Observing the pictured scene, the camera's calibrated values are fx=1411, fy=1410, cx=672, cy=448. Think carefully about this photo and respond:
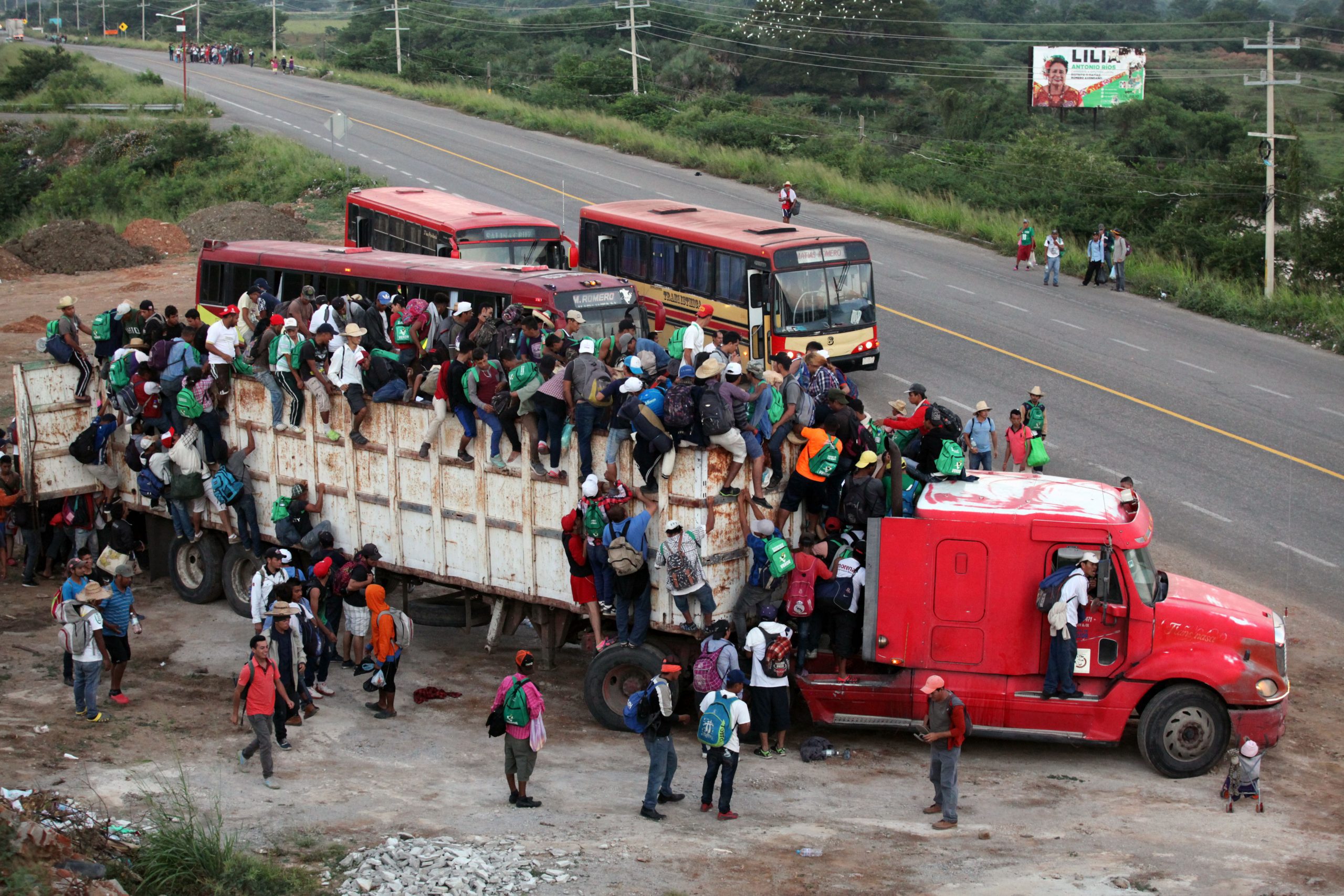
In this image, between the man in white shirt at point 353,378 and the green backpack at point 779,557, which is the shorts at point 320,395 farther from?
the green backpack at point 779,557

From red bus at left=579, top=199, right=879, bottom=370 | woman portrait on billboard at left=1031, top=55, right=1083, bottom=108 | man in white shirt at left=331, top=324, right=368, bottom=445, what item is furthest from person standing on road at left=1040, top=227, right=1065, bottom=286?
woman portrait on billboard at left=1031, top=55, right=1083, bottom=108

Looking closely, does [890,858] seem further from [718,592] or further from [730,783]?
[718,592]

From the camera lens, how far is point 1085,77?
72812 mm

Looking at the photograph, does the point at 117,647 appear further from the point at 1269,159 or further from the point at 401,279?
the point at 1269,159

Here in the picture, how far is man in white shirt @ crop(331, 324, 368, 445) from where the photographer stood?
13.9 metres

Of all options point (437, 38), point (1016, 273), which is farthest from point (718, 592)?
point (437, 38)

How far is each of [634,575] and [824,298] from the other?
13153 mm

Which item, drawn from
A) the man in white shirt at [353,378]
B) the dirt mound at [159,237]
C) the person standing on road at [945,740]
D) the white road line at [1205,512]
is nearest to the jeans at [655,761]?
the person standing on road at [945,740]

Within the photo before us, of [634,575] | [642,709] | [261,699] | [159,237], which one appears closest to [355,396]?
[261,699]

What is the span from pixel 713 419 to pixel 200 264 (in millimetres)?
16029

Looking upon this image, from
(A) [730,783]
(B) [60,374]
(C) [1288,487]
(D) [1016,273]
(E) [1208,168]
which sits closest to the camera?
(A) [730,783]

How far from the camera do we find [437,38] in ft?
319

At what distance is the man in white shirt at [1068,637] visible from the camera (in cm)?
1146

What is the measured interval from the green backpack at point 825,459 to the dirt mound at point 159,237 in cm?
3139
